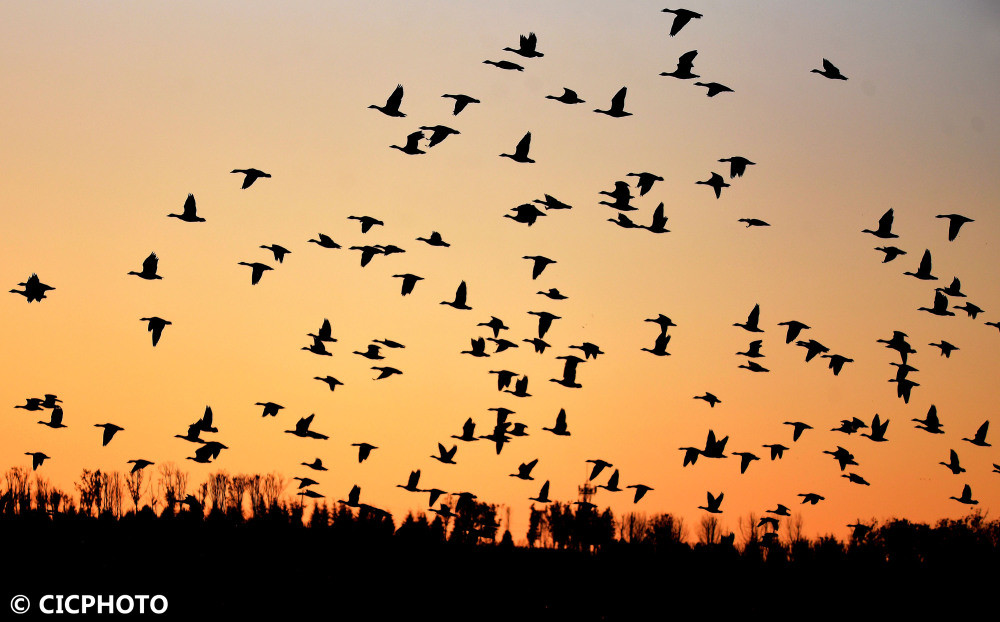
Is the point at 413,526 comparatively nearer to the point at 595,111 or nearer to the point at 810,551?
the point at 810,551

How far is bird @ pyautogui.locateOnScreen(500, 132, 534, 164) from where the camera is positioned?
40938 millimetres

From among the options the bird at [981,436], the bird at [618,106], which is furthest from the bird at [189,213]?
the bird at [981,436]

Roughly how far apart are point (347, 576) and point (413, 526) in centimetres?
2686

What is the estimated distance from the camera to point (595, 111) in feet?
131

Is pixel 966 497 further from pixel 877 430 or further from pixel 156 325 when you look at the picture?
pixel 156 325

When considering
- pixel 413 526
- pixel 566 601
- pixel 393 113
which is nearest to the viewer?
pixel 393 113

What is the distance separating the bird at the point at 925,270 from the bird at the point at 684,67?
11559mm

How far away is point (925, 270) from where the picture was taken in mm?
43562

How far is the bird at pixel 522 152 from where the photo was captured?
40.9m

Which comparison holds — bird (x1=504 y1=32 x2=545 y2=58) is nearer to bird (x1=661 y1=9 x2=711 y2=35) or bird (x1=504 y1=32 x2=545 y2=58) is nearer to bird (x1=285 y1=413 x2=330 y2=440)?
bird (x1=661 y1=9 x2=711 y2=35)

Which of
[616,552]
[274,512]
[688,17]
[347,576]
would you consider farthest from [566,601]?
[688,17]

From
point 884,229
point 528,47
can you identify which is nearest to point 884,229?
point 884,229

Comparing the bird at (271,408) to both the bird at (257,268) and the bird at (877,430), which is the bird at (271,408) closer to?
the bird at (257,268)

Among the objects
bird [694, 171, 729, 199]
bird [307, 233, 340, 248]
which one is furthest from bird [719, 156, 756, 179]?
bird [307, 233, 340, 248]
